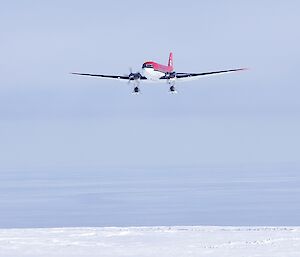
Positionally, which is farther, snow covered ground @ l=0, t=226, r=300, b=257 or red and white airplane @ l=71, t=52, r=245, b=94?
red and white airplane @ l=71, t=52, r=245, b=94

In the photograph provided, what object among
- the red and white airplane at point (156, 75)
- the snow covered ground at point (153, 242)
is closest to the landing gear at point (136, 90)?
the red and white airplane at point (156, 75)

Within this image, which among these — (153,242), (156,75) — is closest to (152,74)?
(156,75)

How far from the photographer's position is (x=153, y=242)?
56.5 metres

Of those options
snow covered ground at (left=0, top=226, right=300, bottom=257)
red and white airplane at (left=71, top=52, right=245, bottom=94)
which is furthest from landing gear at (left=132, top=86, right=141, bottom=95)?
snow covered ground at (left=0, top=226, right=300, bottom=257)

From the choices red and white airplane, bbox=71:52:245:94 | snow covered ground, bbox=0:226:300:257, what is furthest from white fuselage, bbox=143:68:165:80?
snow covered ground, bbox=0:226:300:257

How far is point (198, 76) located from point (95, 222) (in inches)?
1355

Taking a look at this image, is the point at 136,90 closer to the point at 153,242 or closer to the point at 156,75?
the point at 156,75

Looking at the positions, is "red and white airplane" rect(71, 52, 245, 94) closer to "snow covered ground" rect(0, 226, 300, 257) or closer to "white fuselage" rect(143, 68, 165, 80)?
"white fuselage" rect(143, 68, 165, 80)

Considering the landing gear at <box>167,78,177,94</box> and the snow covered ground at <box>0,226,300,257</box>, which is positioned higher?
the landing gear at <box>167,78,177,94</box>

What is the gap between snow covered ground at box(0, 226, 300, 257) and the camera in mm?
51688

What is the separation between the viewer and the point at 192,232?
61688 millimetres

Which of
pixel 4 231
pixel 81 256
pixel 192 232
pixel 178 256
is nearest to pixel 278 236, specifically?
pixel 192 232

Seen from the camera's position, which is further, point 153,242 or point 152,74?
point 152,74

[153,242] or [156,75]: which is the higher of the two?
[156,75]
